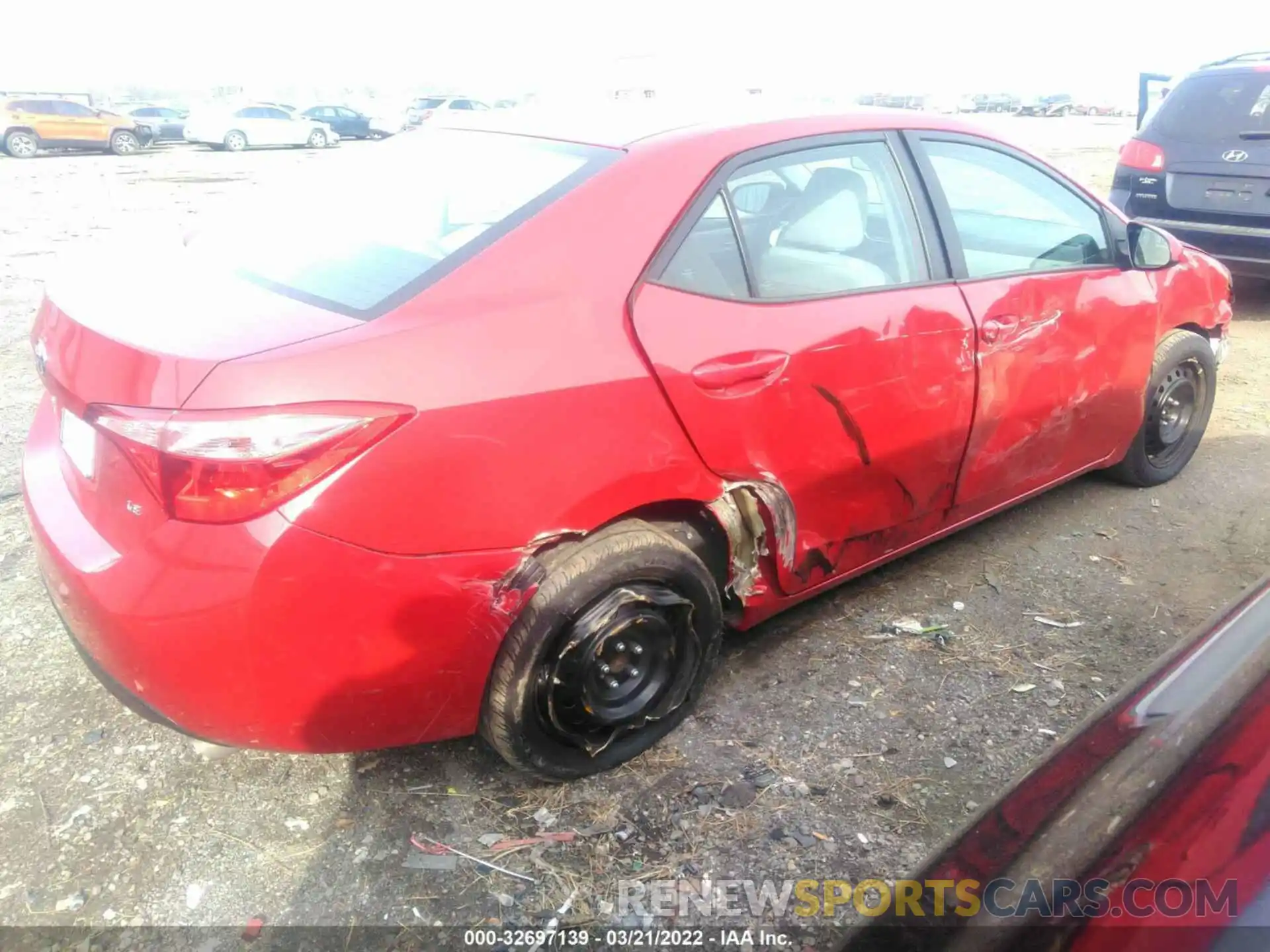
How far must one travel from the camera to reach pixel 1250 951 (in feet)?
2.96

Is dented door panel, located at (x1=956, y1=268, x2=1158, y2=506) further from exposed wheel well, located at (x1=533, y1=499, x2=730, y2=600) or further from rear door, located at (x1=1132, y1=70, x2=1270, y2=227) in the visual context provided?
rear door, located at (x1=1132, y1=70, x2=1270, y2=227)

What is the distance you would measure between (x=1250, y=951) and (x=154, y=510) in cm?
183

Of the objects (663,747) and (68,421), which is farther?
(663,747)

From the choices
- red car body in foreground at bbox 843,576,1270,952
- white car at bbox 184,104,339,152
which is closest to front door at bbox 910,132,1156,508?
red car body in foreground at bbox 843,576,1270,952

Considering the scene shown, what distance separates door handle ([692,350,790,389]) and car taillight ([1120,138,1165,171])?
553 cm

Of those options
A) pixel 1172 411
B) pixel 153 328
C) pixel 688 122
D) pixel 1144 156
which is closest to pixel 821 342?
pixel 688 122

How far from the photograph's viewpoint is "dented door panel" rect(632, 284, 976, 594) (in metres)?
2.19

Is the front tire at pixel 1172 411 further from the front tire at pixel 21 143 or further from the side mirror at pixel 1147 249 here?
the front tire at pixel 21 143

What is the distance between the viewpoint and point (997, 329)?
2.84 metres

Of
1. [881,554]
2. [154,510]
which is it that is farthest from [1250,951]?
[881,554]

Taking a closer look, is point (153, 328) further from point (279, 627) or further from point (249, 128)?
point (249, 128)

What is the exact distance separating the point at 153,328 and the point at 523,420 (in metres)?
0.79

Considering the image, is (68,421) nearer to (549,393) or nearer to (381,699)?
(381,699)

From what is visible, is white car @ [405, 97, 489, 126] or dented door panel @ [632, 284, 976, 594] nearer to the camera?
dented door panel @ [632, 284, 976, 594]
